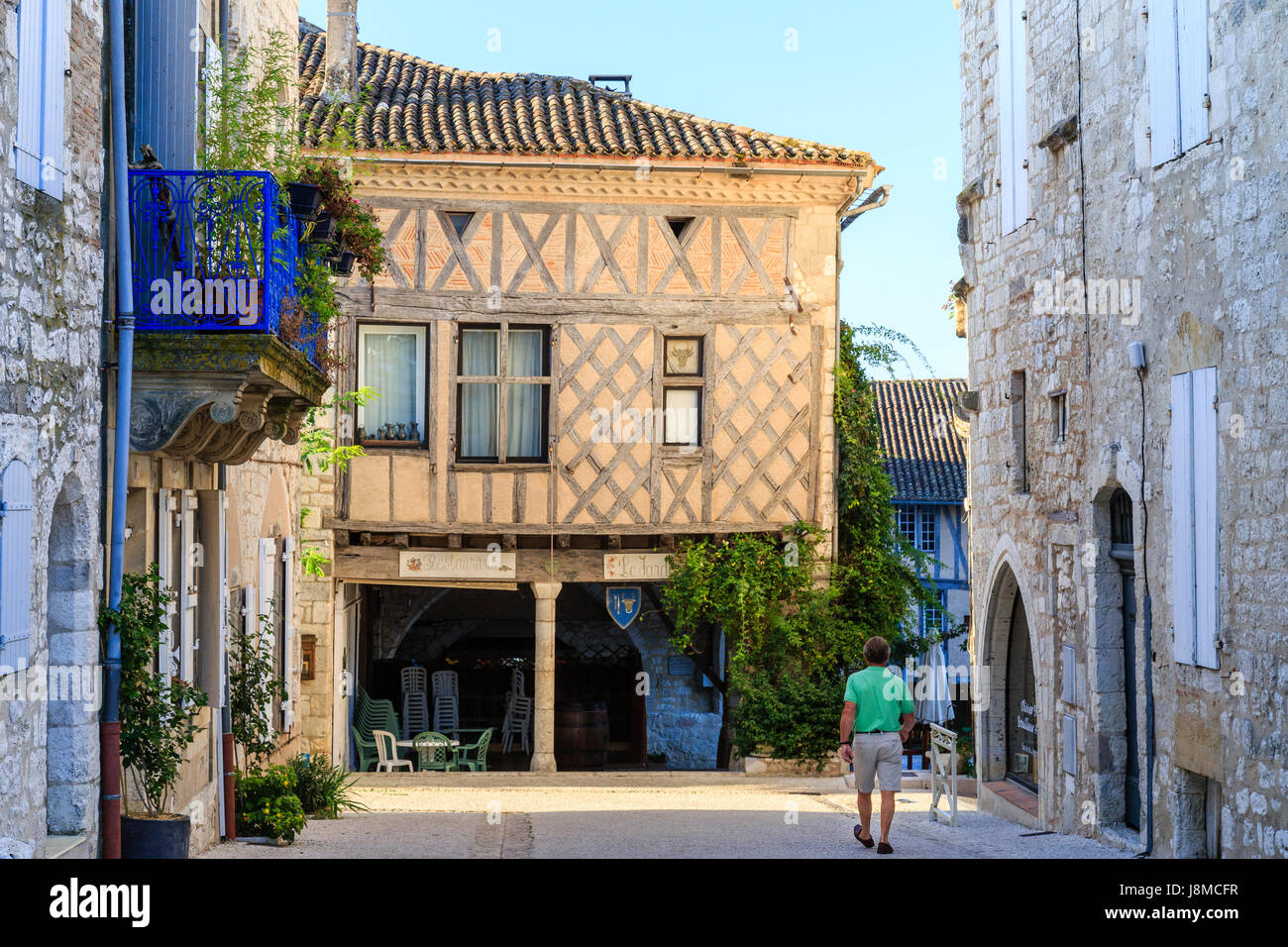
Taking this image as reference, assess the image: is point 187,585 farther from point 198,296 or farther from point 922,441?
point 922,441

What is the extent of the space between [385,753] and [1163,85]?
36.7 ft

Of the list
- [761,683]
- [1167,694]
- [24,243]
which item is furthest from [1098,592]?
[24,243]

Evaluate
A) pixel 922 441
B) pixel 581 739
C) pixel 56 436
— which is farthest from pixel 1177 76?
pixel 922 441

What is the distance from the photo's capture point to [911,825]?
9.70 m

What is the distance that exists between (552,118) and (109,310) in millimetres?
9972

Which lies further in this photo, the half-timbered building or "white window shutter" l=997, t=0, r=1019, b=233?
the half-timbered building

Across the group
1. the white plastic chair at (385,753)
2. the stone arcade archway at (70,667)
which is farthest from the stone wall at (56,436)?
the white plastic chair at (385,753)

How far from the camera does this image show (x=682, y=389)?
15.7m

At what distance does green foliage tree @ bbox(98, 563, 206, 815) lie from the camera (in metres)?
6.74

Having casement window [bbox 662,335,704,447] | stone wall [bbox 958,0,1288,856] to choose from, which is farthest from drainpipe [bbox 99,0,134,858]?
casement window [bbox 662,335,704,447]

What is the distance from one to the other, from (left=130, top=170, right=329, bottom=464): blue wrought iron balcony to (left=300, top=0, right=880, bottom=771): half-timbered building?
302 inches

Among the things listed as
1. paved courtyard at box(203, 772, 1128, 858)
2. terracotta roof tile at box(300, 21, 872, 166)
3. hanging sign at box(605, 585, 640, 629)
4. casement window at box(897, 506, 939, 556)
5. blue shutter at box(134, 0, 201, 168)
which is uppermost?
terracotta roof tile at box(300, 21, 872, 166)
